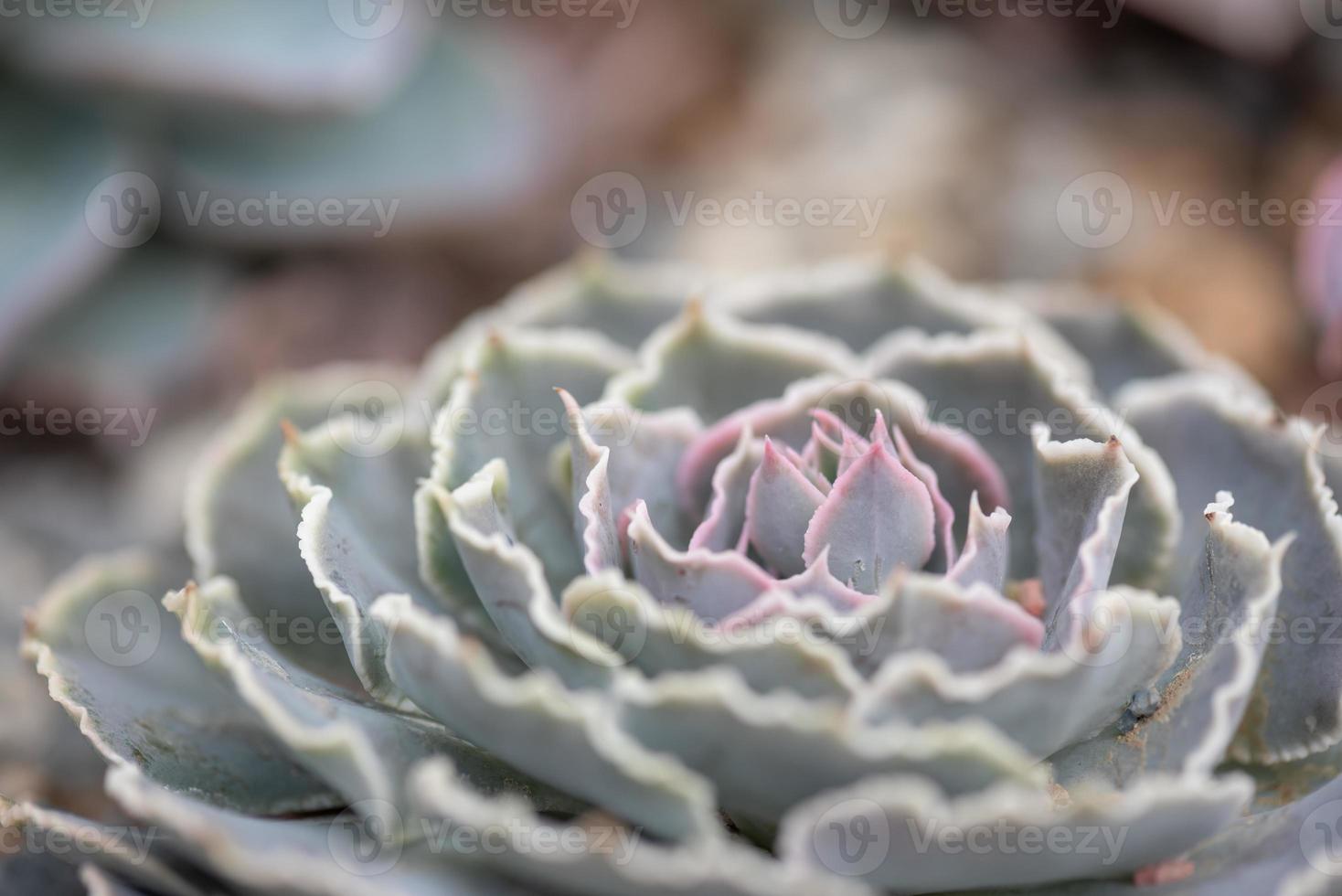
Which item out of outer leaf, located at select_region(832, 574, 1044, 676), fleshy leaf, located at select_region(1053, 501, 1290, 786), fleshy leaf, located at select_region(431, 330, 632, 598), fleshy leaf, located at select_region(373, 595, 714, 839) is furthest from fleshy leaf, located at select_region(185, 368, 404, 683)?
fleshy leaf, located at select_region(1053, 501, 1290, 786)

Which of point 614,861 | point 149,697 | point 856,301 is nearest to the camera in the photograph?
point 614,861

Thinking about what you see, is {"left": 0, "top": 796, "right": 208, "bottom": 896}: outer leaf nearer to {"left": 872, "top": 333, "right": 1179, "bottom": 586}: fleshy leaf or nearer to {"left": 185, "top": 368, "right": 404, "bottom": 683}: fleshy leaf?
{"left": 185, "top": 368, "right": 404, "bottom": 683}: fleshy leaf

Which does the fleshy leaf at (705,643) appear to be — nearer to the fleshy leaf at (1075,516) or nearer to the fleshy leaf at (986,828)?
the fleshy leaf at (986,828)

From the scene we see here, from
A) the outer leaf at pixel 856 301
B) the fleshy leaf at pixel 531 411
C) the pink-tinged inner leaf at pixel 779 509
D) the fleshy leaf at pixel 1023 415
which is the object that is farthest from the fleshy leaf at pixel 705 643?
the outer leaf at pixel 856 301

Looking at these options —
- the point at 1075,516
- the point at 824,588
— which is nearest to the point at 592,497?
the point at 824,588

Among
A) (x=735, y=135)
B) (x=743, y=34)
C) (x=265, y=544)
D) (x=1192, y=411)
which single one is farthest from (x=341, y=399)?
(x=743, y=34)

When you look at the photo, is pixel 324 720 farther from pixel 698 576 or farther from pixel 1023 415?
pixel 1023 415
